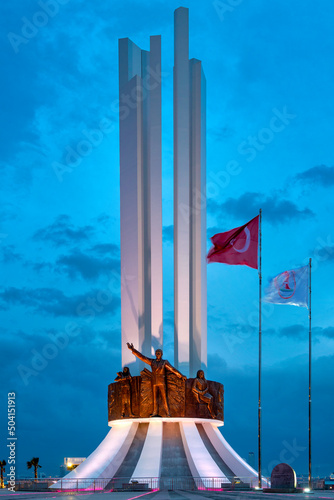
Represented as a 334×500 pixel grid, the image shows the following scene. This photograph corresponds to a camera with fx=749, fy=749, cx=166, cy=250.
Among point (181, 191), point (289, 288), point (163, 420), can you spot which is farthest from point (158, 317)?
point (289, 288)

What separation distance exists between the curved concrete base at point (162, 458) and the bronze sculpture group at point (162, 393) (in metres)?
0.46

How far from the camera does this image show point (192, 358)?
37156mm

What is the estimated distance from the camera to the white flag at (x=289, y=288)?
1224 inches

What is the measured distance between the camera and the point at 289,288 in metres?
31.2

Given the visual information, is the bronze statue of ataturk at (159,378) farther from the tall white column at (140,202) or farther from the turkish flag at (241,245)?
the turkish flag at (241,245)

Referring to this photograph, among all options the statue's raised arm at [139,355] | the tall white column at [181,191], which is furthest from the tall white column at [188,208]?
the statue's raised arm at [139,355]

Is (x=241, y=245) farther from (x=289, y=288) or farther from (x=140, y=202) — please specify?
(x=140, y=202)

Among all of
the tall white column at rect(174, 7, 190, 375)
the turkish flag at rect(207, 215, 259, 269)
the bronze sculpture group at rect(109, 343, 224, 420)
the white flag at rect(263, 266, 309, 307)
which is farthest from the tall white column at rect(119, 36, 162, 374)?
the white flag at rect(263, 266, 309, 307)

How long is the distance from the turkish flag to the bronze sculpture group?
569cm

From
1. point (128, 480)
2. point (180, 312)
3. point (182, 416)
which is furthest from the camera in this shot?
point (180, 312)

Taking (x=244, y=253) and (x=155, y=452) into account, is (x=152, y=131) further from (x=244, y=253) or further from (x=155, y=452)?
(x=155, y=452)

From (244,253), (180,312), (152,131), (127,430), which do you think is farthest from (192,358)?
(152,131)

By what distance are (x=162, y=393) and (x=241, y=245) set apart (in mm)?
7675

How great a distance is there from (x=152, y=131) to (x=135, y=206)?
4.01 m
